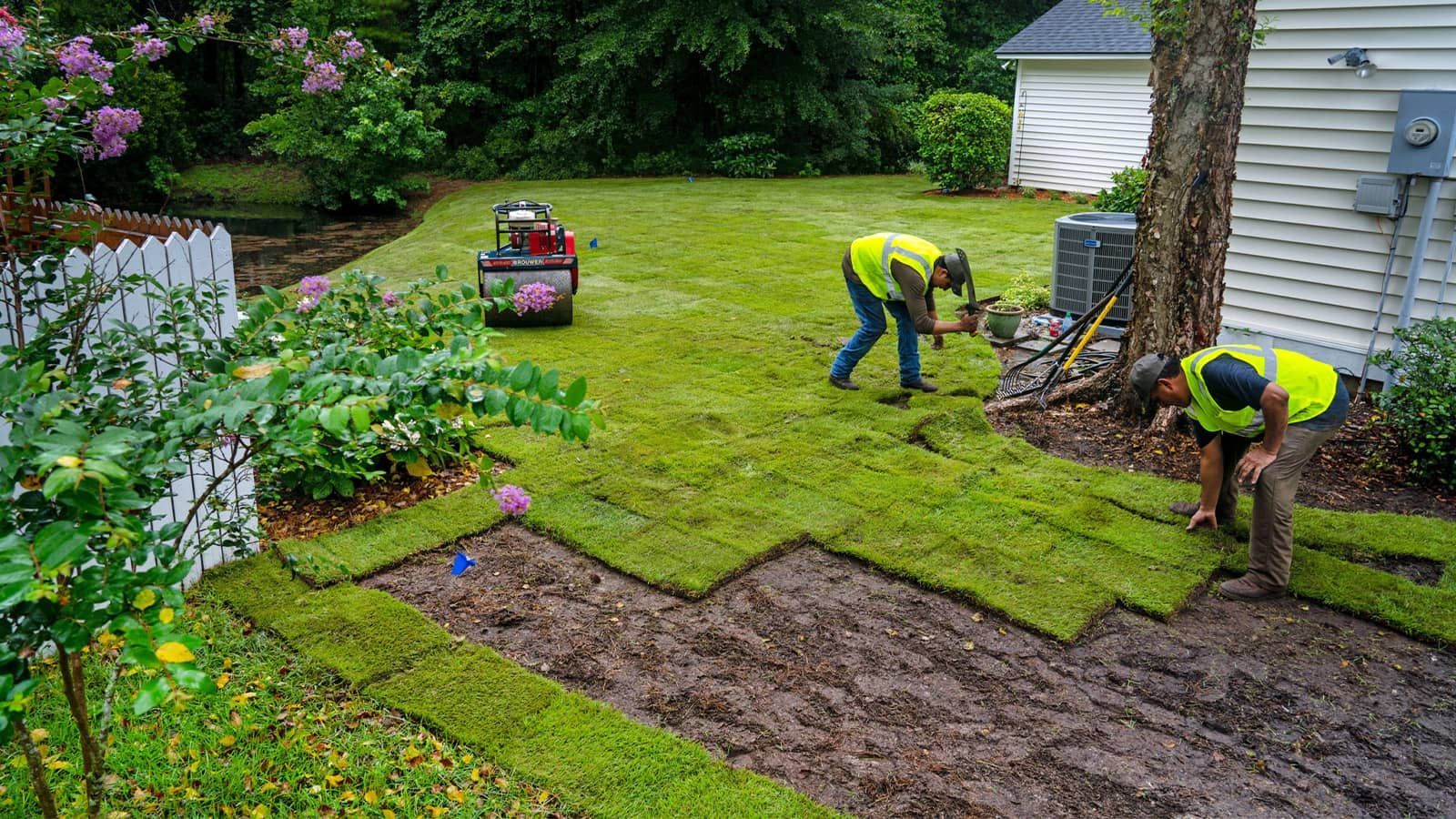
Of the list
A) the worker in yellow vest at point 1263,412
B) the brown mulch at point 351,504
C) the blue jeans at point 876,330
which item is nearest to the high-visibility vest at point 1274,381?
the worker in yellow vest at point 1263,412

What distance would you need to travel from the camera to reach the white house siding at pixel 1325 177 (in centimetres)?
677

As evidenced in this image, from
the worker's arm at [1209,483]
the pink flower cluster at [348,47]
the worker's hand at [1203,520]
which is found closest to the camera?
the pink flower cluster at [348,47]

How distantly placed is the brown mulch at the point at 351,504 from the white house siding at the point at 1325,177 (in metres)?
5.91

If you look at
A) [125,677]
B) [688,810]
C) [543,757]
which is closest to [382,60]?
[125,677]

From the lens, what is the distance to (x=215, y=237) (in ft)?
15.4

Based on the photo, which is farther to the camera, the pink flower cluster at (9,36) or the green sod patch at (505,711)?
the green sod patch at (505,711)

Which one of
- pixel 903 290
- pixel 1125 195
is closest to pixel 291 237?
pixel 1125 195

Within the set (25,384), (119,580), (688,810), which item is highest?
(25,384)

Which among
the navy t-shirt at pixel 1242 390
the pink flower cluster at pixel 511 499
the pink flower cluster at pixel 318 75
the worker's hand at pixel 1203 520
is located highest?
the pink flower cluster at pixel 318 75

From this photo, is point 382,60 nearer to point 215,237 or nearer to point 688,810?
point 215,237

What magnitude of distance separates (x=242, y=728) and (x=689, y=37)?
20540 millimetres

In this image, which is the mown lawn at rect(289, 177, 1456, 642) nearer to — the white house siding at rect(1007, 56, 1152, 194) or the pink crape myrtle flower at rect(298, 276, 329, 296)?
the pink crape myrtle flower at rect(298, 276, 329, 296)

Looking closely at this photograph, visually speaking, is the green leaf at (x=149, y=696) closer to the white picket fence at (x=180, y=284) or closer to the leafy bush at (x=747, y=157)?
the white picket fence at (x=180, y=284)

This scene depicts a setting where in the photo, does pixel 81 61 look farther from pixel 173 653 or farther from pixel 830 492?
pixel 830 492
